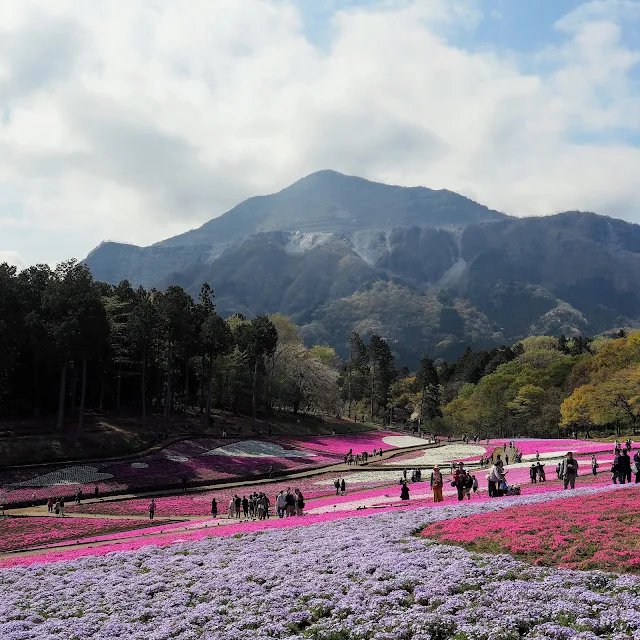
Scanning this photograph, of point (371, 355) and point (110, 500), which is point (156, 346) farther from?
point (371, 355)

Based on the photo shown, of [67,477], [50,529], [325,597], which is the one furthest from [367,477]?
[325,597]

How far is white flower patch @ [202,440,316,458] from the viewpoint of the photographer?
71.3 meters

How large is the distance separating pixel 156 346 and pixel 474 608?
3184 inches

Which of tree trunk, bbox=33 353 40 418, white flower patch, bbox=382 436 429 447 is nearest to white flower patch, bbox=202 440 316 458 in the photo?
white flower patch, bbox=382 436 429 447

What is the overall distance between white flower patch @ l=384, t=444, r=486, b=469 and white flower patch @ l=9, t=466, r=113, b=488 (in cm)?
3168

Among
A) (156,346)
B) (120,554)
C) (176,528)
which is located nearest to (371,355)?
(156,346)

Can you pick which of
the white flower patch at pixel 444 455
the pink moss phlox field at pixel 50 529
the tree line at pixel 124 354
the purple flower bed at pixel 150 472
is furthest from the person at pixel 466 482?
the tree line at pixel 124 354

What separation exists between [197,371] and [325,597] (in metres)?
91.0

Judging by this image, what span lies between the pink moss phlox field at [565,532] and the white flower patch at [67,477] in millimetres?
38993

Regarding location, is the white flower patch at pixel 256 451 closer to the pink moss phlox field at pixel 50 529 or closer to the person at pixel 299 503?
the pink moss phlox field at pixel 50 529

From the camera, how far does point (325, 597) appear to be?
1622cm

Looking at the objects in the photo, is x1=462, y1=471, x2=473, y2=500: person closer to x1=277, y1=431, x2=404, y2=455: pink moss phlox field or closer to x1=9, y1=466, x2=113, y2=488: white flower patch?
x1=9, y1=466, x2=113, y2=488: white flower patch

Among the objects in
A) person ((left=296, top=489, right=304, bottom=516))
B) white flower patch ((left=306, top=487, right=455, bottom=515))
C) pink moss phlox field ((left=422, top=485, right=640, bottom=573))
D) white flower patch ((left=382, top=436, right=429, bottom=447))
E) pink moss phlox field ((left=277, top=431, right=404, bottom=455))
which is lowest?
white flower patch ((left=382, top=436, right=429, bottom=447))

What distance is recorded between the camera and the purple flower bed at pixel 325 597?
13422mm
